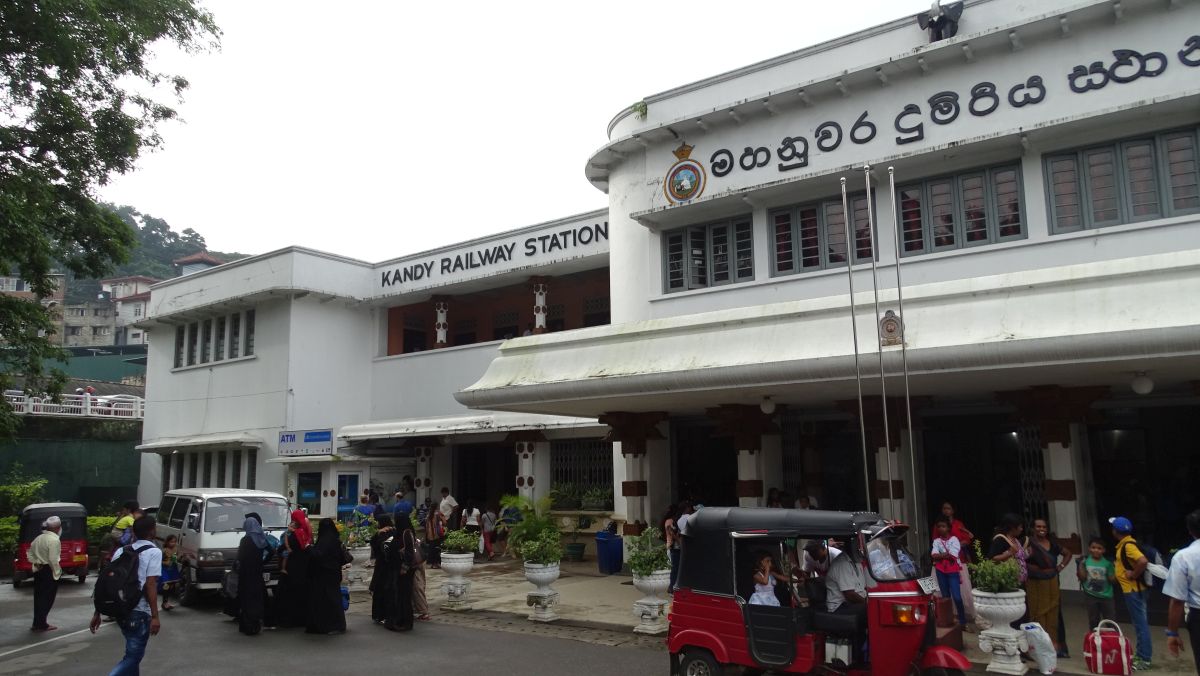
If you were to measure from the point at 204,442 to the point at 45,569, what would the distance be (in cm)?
1353

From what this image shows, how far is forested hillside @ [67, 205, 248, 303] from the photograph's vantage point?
8944 centimetres

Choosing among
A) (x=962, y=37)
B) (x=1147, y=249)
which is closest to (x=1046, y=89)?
(x=962, y=37)

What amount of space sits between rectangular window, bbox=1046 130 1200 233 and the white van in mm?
12449

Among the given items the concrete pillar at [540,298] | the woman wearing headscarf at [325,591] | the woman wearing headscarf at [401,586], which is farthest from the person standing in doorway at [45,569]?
the concrete pillar at [540,298]

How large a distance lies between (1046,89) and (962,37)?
4.35ft

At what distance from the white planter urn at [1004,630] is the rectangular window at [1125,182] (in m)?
5.65

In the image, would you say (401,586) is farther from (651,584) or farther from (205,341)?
(205,341)

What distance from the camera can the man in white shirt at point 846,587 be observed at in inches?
265

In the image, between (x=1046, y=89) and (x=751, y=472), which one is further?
(x=751, y=472)

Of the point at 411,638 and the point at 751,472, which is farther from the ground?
the point at 751,472

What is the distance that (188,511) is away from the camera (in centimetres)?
1439

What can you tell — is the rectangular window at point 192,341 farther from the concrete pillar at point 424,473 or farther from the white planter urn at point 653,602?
the white planter urn at point 653,602

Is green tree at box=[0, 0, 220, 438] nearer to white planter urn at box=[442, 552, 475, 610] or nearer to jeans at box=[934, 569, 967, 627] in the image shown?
white planter urn at box=[442, 552, 475, 610]

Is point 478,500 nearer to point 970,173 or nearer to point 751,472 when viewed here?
point 751,472
